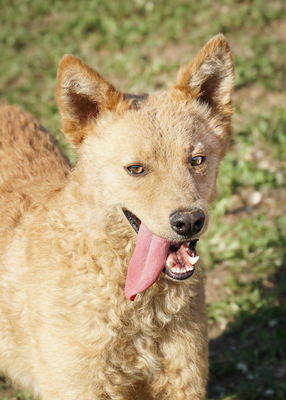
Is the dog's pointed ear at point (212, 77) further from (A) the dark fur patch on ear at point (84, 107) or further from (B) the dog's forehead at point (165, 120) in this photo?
(A) the dark fur patch on ear at point (84, 107)

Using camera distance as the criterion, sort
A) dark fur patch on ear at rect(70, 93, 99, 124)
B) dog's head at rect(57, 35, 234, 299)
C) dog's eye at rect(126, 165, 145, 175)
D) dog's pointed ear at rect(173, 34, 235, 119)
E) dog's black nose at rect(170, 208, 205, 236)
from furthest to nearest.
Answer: dog's pointed ear at rect(173, 34, 235, 119) → dark fur patch on ear at rect(70, 93, 99, 124) → dog's eye at rect(126, 165, 145, 175) → dog's head at rect(57, 35, 234, 299) → dog's black nose at rect(170, 208, 205, 236)

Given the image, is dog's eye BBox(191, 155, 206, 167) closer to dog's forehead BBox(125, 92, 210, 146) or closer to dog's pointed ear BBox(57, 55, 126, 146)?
dog's forehead BBox(125, 92, 210, 146)

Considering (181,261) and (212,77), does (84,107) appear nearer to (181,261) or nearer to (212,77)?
(212,77)

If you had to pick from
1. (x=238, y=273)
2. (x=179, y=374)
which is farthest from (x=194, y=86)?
(x=238, y=273)

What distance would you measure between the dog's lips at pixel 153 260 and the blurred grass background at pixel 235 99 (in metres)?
1.98

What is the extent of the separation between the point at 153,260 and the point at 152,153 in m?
0.66

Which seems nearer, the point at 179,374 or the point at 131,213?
the point at 131,213

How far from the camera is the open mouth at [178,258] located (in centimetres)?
285

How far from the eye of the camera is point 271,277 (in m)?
5.31

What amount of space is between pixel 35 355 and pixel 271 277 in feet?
9.99

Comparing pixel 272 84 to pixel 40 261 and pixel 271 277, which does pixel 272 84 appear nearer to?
pixel 271 277

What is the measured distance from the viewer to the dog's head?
9.25ft

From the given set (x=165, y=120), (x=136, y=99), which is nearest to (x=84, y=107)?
(x=136, y=99)

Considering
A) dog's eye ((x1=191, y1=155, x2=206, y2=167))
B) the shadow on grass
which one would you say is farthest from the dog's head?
the shadow on grass
